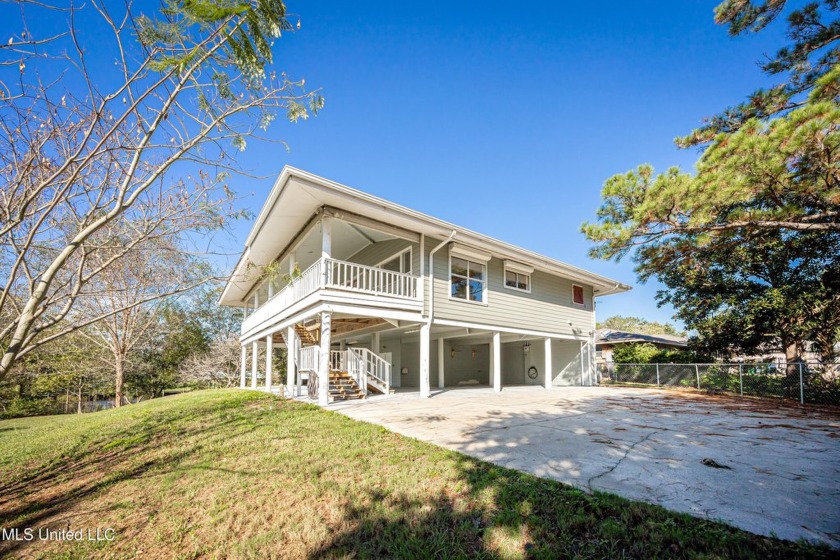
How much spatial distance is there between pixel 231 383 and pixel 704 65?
26.7 meters

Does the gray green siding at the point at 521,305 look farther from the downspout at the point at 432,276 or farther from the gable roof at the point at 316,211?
the gable roof at the point at 316,211

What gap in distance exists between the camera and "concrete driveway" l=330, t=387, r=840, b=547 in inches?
110

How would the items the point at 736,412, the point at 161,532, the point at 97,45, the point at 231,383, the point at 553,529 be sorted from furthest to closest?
the point at 231,383 < the point at 736,412 < the point at 97,45 < the point at 161,532 < the point at 553,529

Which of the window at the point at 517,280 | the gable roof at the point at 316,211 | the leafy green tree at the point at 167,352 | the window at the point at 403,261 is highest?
the gable roof at the point at 316,211

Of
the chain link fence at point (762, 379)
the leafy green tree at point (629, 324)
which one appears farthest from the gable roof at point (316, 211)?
the leafy green tree at point (629, 324)

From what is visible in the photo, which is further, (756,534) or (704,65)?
(704,65)

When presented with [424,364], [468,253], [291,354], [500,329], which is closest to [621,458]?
[424,364]

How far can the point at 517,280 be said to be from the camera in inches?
547

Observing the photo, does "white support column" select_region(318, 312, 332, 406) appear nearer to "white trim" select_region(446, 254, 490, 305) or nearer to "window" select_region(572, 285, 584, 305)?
"white trim" select_region(446, 254, 490, 305)

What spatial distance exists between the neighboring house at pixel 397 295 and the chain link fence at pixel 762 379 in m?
3.08

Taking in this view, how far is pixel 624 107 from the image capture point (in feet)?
36.3

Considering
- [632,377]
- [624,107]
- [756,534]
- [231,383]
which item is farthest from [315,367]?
[231,383]

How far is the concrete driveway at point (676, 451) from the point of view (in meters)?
2.80

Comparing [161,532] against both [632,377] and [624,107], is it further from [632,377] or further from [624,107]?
[632,377]
